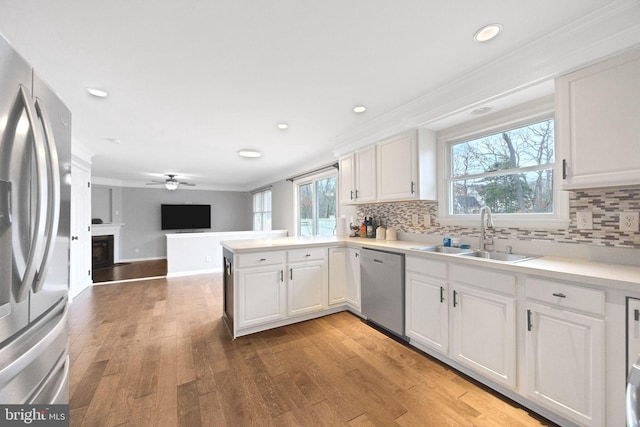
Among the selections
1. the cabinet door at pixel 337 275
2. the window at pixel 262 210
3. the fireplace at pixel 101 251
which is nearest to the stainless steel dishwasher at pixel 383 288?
the cabinet door at pixel 337 275

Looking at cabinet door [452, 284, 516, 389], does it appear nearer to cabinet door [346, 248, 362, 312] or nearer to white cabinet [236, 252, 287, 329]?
cabinet door [346, 248, 362, 312]

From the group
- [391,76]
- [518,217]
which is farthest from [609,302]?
[391,76]

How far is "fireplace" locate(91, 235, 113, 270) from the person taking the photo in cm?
625

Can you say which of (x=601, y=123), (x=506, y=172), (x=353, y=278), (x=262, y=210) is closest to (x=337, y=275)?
(x=353, y=278)

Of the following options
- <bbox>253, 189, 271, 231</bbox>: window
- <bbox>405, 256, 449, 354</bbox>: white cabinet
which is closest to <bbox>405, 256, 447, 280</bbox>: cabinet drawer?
<bbox>405, 256, 449, 354</bbox>: white cabinet

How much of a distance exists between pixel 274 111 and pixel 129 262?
706 cm

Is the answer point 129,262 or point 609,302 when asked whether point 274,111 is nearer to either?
point 609,302

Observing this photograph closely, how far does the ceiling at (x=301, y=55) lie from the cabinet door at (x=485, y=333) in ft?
5.02

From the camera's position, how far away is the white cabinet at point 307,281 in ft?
9.16

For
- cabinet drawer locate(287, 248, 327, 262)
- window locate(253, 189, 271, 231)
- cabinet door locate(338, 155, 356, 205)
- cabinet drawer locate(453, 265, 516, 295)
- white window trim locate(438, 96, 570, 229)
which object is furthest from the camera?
window locate(253, 189, 271, 231)

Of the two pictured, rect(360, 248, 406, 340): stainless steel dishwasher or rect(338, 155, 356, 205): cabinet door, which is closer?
rect(360, 248, 406, 340): stainless steel dishwasher

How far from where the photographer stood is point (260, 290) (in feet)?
8.59

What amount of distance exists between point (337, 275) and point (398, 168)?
144 centimetres

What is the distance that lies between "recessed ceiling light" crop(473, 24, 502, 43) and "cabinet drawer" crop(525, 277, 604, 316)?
4.95ft
